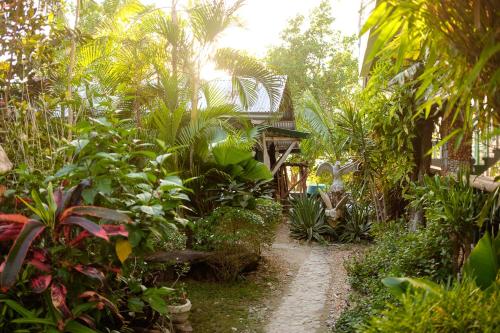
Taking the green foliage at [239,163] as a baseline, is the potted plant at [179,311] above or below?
below

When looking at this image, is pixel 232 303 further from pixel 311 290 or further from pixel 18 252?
pixel 18 252

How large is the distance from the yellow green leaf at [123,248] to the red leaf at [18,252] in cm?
45

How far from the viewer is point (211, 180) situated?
8.42 meters

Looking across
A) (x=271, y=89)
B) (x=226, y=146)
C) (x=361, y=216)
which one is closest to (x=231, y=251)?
(x=226, y=146)

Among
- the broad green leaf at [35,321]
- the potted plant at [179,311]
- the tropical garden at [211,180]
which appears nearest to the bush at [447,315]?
the tropical garden at [211,180]

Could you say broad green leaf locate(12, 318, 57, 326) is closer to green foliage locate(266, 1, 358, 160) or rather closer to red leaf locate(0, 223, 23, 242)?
red leaf locate(0, 223, 23, 242)

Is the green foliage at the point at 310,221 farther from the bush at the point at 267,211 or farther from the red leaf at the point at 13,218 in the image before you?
the red leaf at the point at 13,218

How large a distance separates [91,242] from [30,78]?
2190mm

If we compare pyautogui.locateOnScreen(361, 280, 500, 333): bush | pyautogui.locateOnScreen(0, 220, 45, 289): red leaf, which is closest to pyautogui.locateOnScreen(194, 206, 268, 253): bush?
pyautogui.locateOnScreen(0, 220, 45, 289): red leaf

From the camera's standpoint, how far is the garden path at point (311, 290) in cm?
603

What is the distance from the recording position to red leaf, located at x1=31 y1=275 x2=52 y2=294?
9.97ft

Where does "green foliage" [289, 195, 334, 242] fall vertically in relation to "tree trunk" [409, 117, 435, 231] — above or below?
below

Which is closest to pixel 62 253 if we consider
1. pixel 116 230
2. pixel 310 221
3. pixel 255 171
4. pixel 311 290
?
pixel 116 230

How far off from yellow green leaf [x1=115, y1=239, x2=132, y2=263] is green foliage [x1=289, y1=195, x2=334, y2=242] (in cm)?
896
